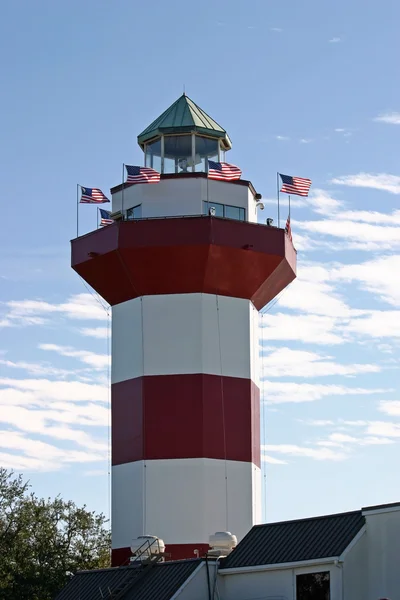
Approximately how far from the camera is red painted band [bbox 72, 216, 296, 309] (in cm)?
4934

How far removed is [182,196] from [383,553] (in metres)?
18.0

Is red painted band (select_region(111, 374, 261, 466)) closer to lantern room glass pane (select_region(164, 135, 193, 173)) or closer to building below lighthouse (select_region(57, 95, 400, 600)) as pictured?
building below lighthouse (select_region(57, 95, 400, 600))

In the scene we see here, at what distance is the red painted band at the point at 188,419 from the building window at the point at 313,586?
10305 mm

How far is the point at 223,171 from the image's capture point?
49.8m

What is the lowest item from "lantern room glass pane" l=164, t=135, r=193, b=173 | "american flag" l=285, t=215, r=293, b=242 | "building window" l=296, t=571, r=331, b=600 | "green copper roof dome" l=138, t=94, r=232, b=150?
"building window" l=296, t=571, r=331, b=600

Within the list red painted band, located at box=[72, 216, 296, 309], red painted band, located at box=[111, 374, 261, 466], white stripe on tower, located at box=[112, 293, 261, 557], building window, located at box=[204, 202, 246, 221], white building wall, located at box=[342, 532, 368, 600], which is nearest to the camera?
white building wall, located at box=[342, 532, 368, 600]

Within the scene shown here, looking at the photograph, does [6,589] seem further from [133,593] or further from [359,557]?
[359,557]

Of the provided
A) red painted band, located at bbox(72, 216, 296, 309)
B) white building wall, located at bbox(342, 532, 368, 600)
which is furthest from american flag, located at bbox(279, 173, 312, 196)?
white building wall, located at bbox(342, 532, 368, 600)

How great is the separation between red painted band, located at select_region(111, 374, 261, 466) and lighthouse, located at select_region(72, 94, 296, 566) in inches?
1.4

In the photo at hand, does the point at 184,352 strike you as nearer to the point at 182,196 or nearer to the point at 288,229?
the point at 182,196

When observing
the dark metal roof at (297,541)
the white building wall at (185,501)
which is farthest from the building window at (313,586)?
the white building wall at (185,501)

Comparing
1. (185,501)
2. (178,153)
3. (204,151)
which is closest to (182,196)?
(178,153)

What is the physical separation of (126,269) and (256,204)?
21.1 ft

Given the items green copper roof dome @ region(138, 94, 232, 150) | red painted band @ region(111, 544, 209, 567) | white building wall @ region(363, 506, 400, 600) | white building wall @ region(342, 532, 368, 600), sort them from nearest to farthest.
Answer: white building wall @ region(363, 506, 400, 600) < white building wall @ region(342, 532, 368, 600) < red painted band @ region(111, 544, 209, 567) < green copper roof dome @ region(138, 94, 232, 150)
